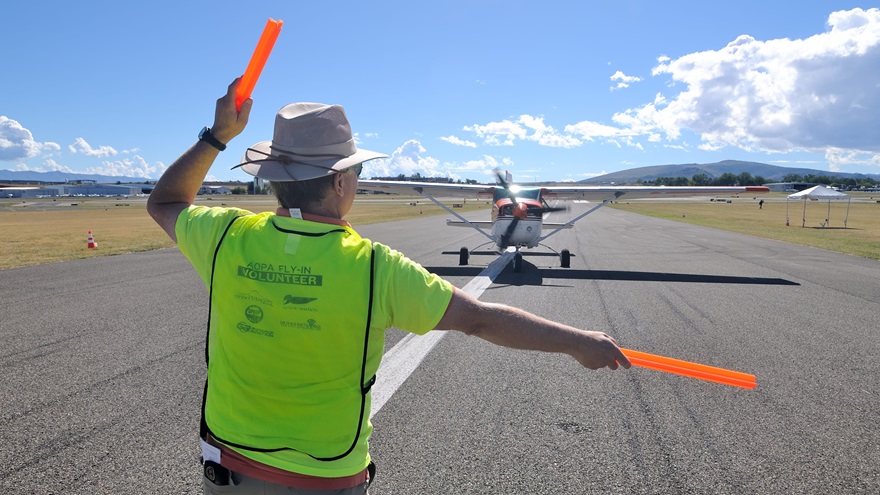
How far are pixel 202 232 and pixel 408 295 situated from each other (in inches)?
31.2

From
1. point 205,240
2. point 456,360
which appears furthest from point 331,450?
point 456,360

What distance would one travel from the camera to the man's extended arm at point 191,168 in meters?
2.03

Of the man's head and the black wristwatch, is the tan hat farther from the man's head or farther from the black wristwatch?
the black wristwatch

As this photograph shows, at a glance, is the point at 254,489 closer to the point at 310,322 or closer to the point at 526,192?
the point at 310,322

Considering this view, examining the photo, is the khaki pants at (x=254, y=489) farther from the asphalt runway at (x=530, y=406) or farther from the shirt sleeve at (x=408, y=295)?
the asphalt runway at (x=530, y=406)

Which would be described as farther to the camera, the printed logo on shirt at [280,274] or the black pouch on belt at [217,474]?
the black pouch on belt at [217,474]

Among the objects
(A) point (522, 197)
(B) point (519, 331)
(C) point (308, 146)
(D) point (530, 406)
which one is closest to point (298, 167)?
(C) point (308, 146)

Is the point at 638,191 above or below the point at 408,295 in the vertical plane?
below

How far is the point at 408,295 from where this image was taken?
161 centimetres

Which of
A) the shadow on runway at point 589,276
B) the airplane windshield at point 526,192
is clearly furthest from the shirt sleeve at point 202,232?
the airplane windshield at point 526,192

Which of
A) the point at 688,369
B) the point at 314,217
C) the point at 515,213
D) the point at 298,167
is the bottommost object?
the point at 515,213

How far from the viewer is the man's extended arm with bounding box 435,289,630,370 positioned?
5.49 feet

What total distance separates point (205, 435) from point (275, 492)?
353 millimetres

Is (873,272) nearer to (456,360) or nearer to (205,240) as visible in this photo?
(456,360)
